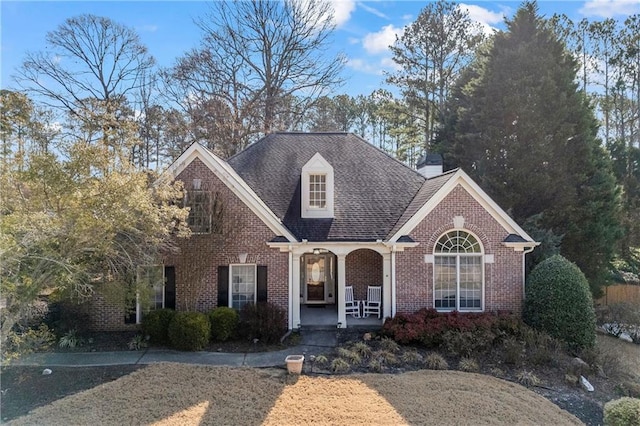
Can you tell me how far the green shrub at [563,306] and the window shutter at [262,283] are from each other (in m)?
9.20

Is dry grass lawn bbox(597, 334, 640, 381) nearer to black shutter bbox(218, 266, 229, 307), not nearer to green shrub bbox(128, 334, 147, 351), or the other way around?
black shutter bbox(218, 266, 229, 307)

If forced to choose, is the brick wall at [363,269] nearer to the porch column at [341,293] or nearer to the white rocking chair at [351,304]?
the white rocking chair at [351,304]

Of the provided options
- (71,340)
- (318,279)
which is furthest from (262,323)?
(71,340)

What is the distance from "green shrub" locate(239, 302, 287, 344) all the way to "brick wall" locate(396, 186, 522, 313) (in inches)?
169

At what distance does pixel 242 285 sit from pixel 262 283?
0.73 meters

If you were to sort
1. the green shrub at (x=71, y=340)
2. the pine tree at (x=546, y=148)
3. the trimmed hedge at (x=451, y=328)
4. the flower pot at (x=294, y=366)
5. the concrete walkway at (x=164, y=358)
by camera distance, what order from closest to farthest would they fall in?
the flower pot at (x=294, y=366) < the concrete walkway at (x=164, y=358) < the trimmed hedge at (x=451, y=328) < the green shrub at (x=71, y=340) < the pine tree at (x=546, y=148)

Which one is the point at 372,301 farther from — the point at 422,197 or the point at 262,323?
the point at 262,323

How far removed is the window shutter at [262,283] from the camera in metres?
13.9

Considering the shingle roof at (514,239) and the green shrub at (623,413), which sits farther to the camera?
the shingle roof at (514,239)

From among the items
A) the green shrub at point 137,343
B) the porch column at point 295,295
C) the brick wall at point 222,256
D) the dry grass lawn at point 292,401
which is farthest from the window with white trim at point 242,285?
the dry grass lawn at point 292,401

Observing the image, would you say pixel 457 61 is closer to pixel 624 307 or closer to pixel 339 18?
pixel 339 18

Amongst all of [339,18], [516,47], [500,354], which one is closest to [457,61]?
[516,47]

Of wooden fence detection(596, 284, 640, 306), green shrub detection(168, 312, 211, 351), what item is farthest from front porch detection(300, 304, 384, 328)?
wooden fence detection(596, 284, 640, 306)

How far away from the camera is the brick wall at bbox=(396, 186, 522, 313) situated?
550 inches
